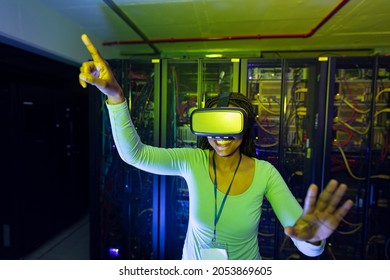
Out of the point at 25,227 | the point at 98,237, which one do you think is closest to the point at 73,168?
the point at 25,227

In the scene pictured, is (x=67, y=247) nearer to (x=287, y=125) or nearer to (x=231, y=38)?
(x=287, y=125)

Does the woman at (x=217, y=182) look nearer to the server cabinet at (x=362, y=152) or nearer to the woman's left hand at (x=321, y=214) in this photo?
the woman's left hand at (x=321, y=214)

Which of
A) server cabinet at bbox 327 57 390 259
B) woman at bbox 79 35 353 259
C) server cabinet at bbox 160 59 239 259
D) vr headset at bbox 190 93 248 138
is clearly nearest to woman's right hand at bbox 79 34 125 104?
woman at bbox 79 35 353 259

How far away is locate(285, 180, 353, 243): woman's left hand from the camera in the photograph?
1.85ft

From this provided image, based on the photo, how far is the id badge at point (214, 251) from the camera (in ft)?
2.52

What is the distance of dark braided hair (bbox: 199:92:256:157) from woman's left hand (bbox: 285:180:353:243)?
294 millimetres

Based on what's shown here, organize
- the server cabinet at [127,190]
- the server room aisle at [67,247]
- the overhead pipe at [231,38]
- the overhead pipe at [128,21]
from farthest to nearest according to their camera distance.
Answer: the overhead pipe at [231,38]
the server room aisle at [67,247]
the server cabinet at [127,190]
the overhead pipe at [128,21]

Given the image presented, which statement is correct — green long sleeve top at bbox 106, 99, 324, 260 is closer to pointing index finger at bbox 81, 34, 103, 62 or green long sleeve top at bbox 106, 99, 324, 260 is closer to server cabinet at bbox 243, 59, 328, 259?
pointing index finger at bbox 81, 34, 103, 62

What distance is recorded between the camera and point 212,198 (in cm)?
77

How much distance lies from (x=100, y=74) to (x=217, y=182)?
0.54m

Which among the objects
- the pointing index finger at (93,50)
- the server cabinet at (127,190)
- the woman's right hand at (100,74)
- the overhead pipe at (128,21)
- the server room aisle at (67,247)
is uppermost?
the overhead pipe at (128,21)

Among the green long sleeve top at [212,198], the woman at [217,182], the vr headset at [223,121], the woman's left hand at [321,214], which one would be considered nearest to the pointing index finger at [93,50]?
the woman at [217,182]
